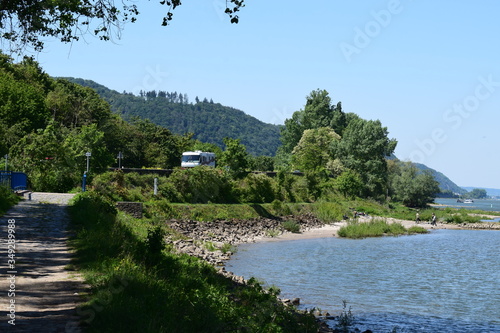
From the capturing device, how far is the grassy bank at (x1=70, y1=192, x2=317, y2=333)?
27.2 feet

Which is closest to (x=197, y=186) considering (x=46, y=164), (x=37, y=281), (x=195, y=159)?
(x=195, y=159)

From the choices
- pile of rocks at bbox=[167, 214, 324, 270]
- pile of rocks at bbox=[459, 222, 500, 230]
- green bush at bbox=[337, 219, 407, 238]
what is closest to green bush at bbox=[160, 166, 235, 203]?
pile of rocks at bbox=[167, 214, 324, 270]

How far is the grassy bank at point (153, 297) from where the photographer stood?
8.28 m

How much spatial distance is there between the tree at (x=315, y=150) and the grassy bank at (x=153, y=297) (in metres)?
57.3

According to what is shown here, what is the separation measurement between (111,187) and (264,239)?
12.5 metres

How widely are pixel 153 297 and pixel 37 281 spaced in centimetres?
245

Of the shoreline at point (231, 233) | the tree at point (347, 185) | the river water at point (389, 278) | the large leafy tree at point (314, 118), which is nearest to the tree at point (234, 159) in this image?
the shoreline at point (231, 233)

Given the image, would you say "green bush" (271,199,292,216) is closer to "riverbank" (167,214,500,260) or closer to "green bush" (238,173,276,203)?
"riverbank" (167,214,500,260)

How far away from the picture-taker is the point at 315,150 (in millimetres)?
80312

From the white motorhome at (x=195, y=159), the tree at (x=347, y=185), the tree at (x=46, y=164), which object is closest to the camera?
the tree at (x=46, y=164)

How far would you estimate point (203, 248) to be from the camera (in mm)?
31250

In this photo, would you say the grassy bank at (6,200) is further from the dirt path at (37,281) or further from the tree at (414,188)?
the tree at (414,188)

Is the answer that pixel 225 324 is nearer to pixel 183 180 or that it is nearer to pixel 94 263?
pixel 94 263

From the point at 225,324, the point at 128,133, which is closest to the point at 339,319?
the point at 225,324
